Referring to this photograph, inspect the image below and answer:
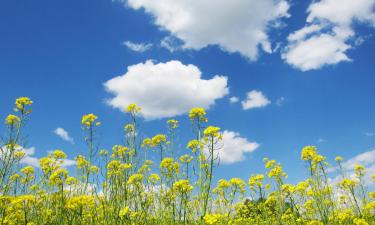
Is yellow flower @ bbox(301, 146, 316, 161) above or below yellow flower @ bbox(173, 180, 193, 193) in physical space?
above

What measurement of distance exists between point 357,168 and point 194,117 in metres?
5.41

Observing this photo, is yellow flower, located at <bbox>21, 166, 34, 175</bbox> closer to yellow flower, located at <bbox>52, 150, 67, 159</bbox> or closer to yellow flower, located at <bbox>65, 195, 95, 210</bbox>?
yellow flower, located at <bbox>52, 150, 67, 159</bbox>

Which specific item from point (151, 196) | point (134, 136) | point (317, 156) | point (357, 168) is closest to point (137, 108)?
point (134, 136)

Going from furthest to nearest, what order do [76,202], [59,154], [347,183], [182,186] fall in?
[347,183], [59,154], [182,186], [76,202]

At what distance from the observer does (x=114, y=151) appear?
5.45m

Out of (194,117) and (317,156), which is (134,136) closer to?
(194,117)

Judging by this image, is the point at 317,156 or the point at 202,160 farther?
the point at 317,156

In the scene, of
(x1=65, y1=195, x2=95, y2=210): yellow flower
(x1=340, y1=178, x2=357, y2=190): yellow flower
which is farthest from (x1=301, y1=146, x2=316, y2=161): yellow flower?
(x1=65, y1=195, x2=95, y2=210): yellow flower

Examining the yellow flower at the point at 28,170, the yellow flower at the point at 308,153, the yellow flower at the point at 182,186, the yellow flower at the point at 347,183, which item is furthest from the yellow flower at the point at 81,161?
the yellow flower at the point at 347,183

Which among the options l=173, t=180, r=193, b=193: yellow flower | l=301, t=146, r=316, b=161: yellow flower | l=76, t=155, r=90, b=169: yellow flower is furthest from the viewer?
l=301, t=146, r=316, b=161: yellow flower

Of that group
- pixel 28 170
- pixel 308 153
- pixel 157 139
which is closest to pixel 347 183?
pixel 308 153

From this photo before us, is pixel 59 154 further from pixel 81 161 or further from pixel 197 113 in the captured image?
pixel 197 113

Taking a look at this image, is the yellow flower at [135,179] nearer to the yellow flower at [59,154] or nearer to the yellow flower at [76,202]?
the yellow flower at [76,202]

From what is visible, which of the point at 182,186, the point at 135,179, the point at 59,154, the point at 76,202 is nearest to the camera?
the point at 76,202
